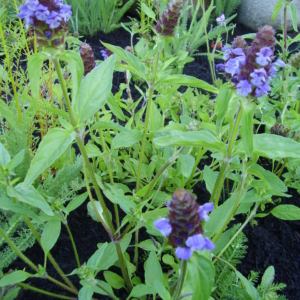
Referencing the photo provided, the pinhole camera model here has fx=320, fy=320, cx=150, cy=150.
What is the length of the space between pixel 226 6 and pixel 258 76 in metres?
A: 3.46

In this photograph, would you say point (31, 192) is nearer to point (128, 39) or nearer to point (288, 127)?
point (288, 127)

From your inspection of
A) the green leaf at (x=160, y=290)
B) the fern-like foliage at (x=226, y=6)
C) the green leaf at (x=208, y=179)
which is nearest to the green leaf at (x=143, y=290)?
the green leaf at (x=160, y=290)

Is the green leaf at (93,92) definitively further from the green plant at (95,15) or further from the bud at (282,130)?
the green plant at (95,15)

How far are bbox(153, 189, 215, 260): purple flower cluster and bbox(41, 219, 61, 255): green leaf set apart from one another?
54 centimetres

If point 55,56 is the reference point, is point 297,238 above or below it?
below

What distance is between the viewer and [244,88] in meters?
0.84

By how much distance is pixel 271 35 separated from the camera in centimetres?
85

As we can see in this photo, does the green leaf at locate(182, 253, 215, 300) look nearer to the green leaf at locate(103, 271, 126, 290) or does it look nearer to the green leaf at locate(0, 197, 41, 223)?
the green leaf at locate(0, 197, 41, 223)

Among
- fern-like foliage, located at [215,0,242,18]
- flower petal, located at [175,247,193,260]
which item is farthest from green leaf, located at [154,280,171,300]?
fern-like foliage, located at [215,0,242,18]

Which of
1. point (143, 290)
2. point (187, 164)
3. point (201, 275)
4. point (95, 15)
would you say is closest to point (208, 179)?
point (187, 164)

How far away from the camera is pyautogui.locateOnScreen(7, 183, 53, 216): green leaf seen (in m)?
0.83

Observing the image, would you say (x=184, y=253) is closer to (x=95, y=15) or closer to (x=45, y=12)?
(x=45, y=12)

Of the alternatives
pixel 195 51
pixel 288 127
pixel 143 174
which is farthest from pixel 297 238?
pixel 195 51

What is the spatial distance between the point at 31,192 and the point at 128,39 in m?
2.93
